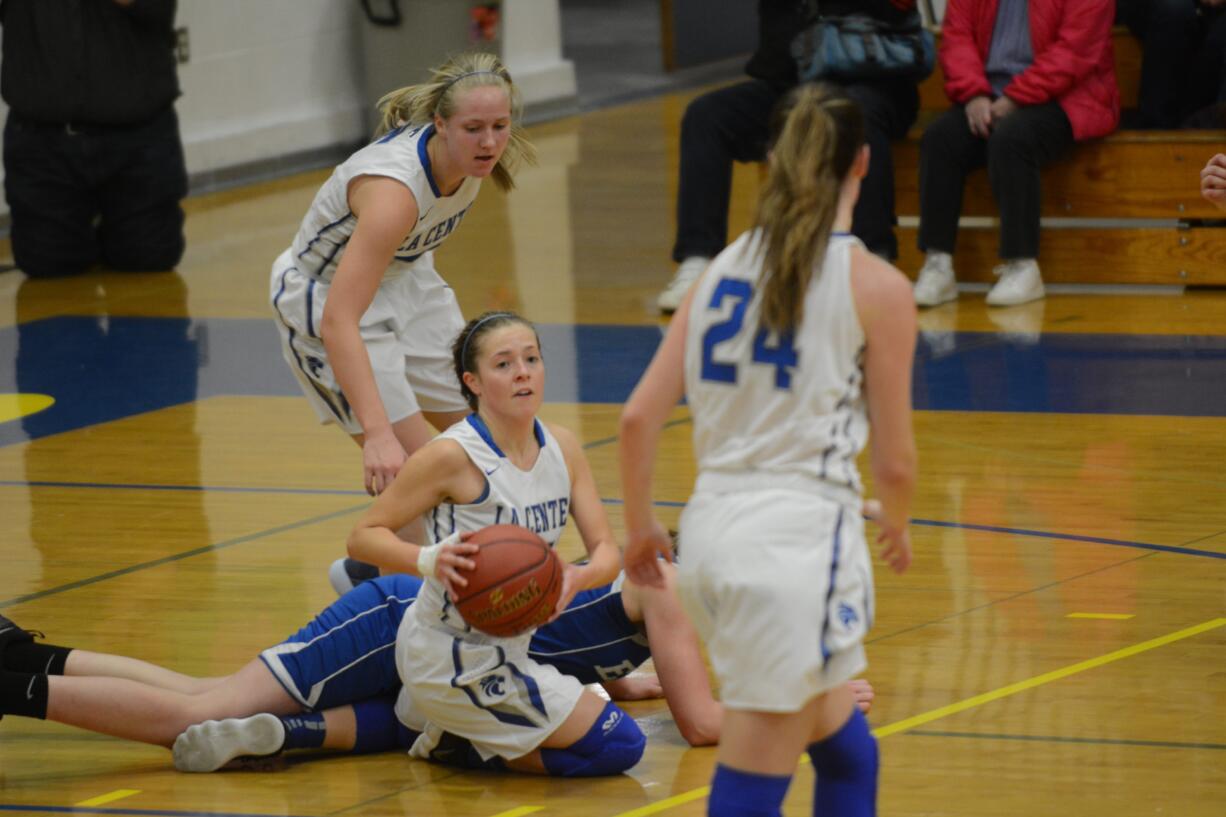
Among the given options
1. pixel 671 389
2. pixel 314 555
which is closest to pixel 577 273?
pixel 314 555

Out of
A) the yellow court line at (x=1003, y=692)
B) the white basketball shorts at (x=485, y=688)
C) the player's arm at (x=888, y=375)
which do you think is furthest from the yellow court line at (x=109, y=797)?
the player's arm at (x=888, y=375)

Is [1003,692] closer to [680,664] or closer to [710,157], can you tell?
[680,664]

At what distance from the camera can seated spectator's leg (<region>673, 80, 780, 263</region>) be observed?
8258mm

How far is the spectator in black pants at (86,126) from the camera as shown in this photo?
30.1 feet

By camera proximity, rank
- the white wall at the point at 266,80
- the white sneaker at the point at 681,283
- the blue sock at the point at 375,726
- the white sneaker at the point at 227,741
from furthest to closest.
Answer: the white wall at the point at 266,80, the white sneaker at the point at 681,283, the blue sock at the point at 375,726, the white sneaker at the point at 227,741

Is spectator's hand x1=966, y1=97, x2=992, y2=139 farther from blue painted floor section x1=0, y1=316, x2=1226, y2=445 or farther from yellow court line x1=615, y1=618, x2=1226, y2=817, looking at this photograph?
Answer: yellow court line x1=615, y1=618, x2=1226, y2=817

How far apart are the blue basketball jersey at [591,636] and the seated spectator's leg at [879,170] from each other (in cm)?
439

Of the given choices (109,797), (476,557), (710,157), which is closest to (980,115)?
(710,157)

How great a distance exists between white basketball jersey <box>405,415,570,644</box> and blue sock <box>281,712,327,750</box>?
0.28m

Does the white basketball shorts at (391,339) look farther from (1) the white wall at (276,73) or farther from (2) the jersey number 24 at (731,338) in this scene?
(1) the white wall at (276,73)

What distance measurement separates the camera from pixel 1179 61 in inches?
319

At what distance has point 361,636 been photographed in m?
3.80

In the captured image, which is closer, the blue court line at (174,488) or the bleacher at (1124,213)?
the blue court line at (174,488)

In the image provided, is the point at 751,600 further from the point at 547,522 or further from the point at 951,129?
the point at 951,129
